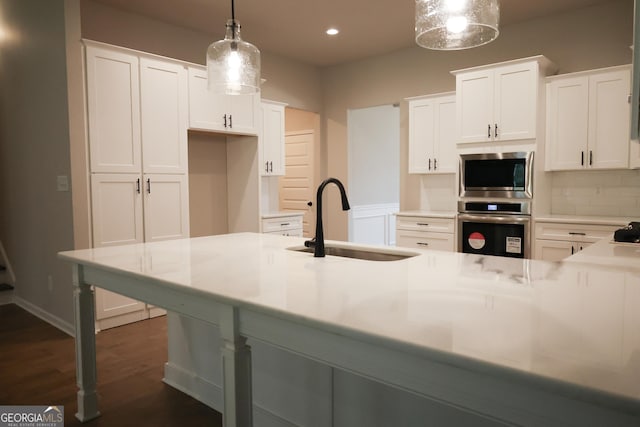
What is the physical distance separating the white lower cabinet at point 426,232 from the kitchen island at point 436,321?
2.66 meters

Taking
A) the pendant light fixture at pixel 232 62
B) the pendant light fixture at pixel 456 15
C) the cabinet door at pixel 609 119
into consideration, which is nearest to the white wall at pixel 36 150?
the pendant light fixture at pixel 232 62

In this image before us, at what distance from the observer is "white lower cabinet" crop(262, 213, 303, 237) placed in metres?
5.06

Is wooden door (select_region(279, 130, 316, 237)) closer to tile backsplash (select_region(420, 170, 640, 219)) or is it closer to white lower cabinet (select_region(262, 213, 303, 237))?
white lower cabinet (select_region(262, 213, 303, 237))

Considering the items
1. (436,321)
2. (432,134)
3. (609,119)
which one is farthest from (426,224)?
(436,321)

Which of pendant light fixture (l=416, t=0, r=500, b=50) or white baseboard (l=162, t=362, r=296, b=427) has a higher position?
pendant light fixture (l=416, t=0, r=500, b=50)

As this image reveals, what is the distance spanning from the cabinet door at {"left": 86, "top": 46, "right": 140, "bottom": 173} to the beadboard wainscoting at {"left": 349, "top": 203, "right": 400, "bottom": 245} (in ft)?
10.5

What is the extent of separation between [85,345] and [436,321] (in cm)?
192

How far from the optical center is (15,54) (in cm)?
420

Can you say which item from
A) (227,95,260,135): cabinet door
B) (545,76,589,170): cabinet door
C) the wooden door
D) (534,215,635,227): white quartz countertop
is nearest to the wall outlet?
(227,95,260,135): cabinet door

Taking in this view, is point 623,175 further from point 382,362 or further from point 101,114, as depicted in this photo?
point 101,114

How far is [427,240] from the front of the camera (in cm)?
479

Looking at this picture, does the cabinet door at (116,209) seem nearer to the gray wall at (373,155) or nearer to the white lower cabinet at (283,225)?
the white lower cabinet at (283,225)

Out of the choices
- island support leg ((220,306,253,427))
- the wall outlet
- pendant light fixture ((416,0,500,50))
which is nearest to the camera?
island support leg ((220,306,253,427))

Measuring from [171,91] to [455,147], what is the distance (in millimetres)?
2925
